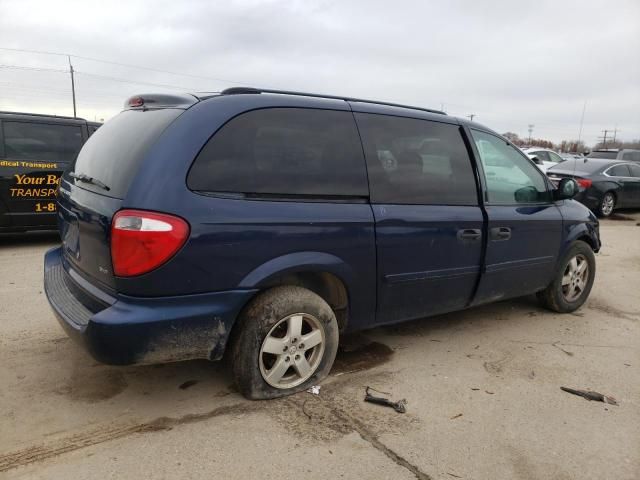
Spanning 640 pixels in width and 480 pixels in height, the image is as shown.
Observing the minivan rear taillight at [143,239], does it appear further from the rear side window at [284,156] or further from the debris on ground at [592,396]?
the debris on ground at [592,396]

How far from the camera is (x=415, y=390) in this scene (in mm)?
3234

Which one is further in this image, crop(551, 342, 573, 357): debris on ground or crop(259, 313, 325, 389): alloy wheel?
crop(551, 342, 573, 357): debris on ground

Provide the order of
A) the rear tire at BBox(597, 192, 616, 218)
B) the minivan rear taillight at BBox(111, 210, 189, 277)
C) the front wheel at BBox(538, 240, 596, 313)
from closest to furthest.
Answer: the minivan rear taillight at BBox(111, 210, 189, 277) → the front wheel at BBox(538, 240, 596, 313) → the rear tire at BBox(597, 192, 616, 218)

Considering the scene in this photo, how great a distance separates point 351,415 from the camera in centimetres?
289

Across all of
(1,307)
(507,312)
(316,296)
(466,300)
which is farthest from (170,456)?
(507,312)

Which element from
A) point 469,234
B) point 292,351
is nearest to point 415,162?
point 469,234

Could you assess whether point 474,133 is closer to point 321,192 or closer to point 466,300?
point 466,300

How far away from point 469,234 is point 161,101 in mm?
2281

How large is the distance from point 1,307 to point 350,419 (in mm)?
3389

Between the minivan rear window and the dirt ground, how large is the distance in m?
1.23

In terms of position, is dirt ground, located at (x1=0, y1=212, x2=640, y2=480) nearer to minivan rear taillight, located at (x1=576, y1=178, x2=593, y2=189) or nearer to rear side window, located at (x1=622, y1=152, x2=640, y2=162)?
minivan rear taillight, located at (x1=576, y1=178, x2=593, y2=189)

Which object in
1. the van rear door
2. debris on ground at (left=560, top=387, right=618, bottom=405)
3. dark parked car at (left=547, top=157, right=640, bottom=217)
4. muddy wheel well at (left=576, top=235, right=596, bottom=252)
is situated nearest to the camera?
debris on ground at (left=560, top=387, right=618, bottom=405)

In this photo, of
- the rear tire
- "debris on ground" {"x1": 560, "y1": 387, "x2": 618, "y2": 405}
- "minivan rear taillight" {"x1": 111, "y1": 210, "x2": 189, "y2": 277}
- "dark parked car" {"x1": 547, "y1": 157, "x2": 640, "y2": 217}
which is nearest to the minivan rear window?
"minivan rear taillight" {"x1": 111, "y1": 210, "x2": 189, "y2": 277}

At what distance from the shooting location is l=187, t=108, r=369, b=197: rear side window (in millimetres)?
2670
